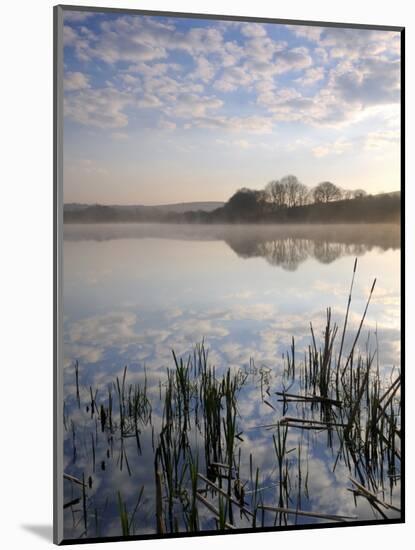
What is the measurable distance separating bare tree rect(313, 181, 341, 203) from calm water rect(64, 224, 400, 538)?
16 cm

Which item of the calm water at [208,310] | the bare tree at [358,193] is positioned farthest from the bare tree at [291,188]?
the bare tree at [358,193]

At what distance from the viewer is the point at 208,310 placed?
3.93 m

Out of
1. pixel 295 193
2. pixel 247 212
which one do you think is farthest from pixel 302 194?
pixel 247 212

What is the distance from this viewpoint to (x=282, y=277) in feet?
13.2

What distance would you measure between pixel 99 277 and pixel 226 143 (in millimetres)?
902

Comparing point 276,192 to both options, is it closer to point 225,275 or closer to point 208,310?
point 225,275

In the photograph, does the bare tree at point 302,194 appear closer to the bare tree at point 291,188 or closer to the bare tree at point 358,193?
the bare tree at point 291,188

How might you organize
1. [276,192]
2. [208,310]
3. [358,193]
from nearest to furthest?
[208,310]
[276,192]
[358,193]

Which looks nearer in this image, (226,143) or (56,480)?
(56,480)

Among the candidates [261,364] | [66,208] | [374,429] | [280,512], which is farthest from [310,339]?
[66,208]

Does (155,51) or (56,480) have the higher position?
(155,51)

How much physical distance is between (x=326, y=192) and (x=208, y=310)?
2.80 ft

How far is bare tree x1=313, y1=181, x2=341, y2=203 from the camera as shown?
407 centimetres

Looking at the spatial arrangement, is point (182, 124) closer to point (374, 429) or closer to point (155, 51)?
point (155, 51)
